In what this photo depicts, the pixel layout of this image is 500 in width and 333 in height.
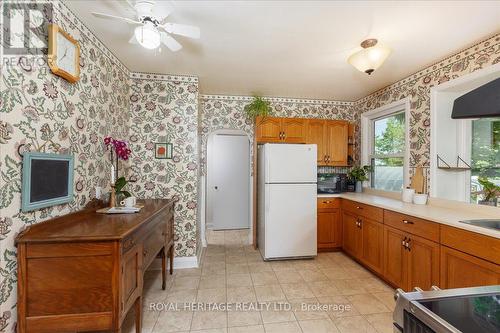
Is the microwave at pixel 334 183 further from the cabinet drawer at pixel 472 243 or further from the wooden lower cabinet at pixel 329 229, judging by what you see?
the cabinet drawer at pixel 472 243

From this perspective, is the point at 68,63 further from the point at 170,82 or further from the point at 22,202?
the point at 170,82

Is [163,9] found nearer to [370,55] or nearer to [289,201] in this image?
[370,55]

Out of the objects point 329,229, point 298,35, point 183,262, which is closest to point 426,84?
point 298,35

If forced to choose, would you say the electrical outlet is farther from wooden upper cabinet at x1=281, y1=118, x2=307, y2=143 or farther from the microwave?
the microwave

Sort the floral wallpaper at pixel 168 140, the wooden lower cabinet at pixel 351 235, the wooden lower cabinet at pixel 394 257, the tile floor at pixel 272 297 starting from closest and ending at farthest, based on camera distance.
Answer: the tile floor at pixel 272 297
the wooden lower cabinet at pixel 394 257
the floral wallpaper at pixel 168 140
the wooden lower cabinet at pixel 351 235

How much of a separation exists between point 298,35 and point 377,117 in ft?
7.50

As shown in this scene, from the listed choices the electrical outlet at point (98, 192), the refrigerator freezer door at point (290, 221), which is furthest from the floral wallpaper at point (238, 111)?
the electrical outlet at point (98, 192)

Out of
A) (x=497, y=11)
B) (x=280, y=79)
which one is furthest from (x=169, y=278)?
(x=497, y=11)

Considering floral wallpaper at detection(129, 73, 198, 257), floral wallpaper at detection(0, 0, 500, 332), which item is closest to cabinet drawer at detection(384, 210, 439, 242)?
floral wallpaper at detection(0, 0, 500, 332)

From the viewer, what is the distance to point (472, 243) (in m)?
1.59

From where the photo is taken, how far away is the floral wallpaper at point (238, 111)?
142 inches

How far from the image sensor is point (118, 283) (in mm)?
1266

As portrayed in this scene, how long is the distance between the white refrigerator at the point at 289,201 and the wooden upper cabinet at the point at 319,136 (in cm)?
57

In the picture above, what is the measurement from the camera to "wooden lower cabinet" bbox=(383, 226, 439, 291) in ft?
6.26
